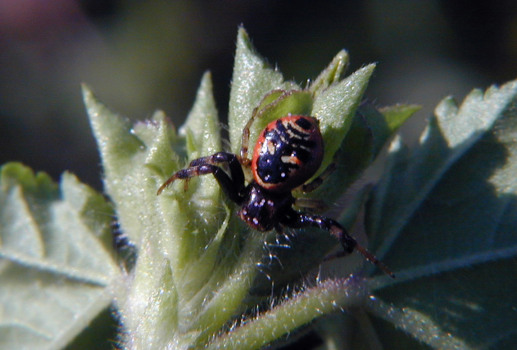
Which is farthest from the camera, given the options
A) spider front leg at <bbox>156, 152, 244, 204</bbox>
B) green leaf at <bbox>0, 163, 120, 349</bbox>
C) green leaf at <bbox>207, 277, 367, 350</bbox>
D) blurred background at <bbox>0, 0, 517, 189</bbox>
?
blurred background at <bbox>0, 0, 517, 189</bbox>

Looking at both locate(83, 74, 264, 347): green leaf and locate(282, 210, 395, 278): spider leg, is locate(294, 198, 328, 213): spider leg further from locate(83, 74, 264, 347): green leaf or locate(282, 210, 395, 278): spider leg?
locate(83, 74, 264, 347): green leaf

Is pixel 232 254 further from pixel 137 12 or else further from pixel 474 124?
pixel 137 12

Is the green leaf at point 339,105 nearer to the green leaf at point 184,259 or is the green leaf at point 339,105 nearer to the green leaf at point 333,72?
the green leaf at point 333,72

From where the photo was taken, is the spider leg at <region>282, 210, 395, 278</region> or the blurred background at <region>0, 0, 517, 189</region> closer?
the spider leg at <region>282, 210, 395, 278</region>

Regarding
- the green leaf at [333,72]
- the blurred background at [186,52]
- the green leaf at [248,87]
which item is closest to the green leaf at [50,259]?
the green leaf at [248,87]

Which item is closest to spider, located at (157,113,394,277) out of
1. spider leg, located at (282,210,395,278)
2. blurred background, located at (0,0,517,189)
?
spider leg, located at (282,210,395,278)

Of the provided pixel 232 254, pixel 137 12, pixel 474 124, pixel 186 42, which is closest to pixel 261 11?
pixel 186 42
